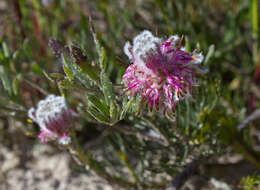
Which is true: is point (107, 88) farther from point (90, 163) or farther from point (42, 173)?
point (42, 173)

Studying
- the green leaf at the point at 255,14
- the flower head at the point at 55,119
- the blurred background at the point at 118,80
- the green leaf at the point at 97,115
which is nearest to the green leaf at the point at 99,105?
the green leaf at the point at 97,115

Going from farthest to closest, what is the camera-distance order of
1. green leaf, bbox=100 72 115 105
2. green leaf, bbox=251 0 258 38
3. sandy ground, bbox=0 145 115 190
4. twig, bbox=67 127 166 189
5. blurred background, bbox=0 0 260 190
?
green leaf, bbox=251 0 258 38
sandy ground, bbox=0 145 115 190
blurred background, bbox=0 0 260 190
twig, bbox=67 127 166 189
green leaf, bbox=100 72 115 105

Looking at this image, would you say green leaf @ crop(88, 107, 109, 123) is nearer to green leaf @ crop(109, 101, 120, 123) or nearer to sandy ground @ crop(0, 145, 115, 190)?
green leaf @ crop(109, 101, 120, 123)

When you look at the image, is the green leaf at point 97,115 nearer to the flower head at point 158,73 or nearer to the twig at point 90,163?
the flower head at point 158,73

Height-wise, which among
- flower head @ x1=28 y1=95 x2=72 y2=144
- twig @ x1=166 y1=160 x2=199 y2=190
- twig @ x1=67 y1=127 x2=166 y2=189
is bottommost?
twig @ x1=166 y1=160 x2=199 y2=190

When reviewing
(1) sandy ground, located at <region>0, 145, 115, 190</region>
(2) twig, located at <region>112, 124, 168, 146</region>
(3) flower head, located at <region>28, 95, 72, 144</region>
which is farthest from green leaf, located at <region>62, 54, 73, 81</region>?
(1) sandy ground, located at <region>0, 145, 115, 190</region>

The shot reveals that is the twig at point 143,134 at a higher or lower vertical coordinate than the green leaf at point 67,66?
lower

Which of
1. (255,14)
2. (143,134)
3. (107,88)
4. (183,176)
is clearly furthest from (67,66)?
(255,14)
